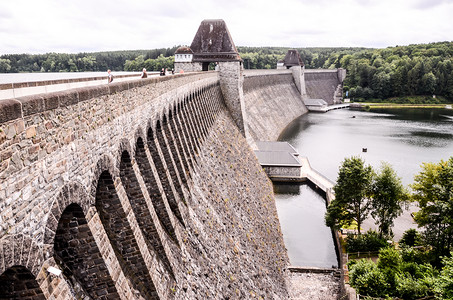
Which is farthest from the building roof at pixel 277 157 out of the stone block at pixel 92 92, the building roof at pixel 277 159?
the stone block at pixel 92 92

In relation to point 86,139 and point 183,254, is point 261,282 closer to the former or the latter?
point 183,254

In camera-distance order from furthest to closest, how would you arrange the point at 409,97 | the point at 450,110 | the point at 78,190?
1. the point at 409,97
2. the point at 450,110
3. the point at 78,190

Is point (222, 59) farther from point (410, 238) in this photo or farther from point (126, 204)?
point (126, 204)

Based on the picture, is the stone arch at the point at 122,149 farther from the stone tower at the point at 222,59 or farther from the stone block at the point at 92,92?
the stone tower at the point at 222,59

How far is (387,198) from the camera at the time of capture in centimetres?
2877

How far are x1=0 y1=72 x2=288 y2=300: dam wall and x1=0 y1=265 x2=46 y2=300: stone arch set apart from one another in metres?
0.02

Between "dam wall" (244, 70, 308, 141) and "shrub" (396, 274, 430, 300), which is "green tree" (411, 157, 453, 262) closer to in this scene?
"shrub" (396, 274, 430, 300)

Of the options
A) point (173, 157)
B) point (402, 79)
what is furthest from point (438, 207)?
point (402, 79)

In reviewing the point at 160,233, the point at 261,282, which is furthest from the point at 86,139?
the point at 261,282

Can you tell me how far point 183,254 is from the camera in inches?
490

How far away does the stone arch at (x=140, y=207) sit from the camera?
10.3 metres

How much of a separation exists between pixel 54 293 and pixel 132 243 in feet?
10.9

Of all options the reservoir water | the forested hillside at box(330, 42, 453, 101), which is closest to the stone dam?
the reservoir water

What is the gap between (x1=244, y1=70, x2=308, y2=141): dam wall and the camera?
57.9m
